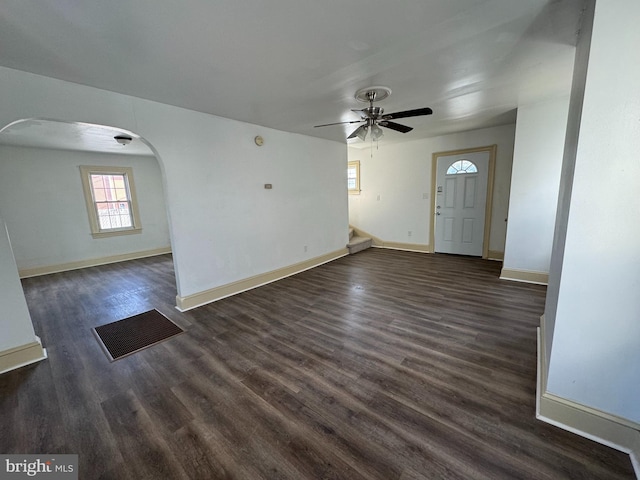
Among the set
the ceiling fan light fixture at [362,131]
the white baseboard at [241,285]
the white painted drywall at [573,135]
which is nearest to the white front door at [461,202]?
the white baseboard at [241,285]

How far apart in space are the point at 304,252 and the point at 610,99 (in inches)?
164

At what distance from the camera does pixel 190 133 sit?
3.08m

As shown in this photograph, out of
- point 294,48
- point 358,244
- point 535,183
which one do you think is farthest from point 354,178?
point 294,48

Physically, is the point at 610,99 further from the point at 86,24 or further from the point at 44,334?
the point at 44,334

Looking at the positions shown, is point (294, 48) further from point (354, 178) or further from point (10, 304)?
point (354, 178)

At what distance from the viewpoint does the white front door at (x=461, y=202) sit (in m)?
4.95

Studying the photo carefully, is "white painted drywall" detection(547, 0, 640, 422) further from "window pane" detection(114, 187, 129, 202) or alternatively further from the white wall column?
"window pane" detection(114, 187, 129, 202)

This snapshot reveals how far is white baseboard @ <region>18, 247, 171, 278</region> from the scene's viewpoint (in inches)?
193

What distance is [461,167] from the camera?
5.13 meters

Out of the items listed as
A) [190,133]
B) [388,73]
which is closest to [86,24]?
[190,133]

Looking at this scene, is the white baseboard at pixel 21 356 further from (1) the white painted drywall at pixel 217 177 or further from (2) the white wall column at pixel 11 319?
(1) the white painted drywall at pixel 217 177

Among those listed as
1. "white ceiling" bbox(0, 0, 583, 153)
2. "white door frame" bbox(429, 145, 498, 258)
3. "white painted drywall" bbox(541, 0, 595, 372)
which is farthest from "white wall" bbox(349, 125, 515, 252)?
Answer: "white painted drywall" bbox(541, 0, 595, 372)

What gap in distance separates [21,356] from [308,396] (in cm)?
263

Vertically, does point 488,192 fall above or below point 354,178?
below
